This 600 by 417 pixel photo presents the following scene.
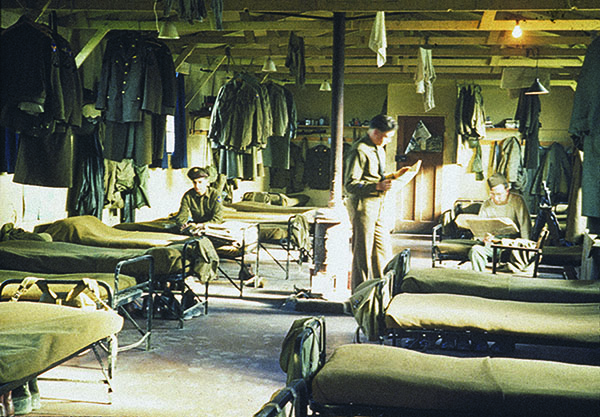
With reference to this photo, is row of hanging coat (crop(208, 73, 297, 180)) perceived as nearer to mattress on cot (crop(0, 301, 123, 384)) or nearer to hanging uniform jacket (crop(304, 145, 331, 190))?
hanging uniform jacket (crop(304, 145, 331, 190))

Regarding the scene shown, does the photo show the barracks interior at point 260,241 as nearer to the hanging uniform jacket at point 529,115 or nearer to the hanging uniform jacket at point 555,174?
the hanging uniform jacket at point 529,115

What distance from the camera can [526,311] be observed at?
4.27 meters

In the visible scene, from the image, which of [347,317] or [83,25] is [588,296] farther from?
[83,25]

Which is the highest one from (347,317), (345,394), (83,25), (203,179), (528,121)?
(83,25)

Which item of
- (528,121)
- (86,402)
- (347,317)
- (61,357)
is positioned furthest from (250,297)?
(528,121)

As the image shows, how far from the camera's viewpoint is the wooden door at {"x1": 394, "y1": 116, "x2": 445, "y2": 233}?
1398 centimetres

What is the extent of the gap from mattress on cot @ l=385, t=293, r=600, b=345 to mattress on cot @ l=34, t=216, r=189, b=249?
9.65 ft

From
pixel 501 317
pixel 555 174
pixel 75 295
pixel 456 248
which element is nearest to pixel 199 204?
pixel 456 248

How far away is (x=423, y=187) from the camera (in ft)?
46.0

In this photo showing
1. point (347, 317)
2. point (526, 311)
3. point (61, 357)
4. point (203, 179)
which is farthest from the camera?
point (203, 179)

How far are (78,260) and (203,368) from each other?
1.45m

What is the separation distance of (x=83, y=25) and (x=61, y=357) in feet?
17.3

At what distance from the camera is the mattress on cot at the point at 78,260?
5336 mm

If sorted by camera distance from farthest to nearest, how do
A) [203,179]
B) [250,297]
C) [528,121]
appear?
[528,121]
[203,179]
[250,297]
